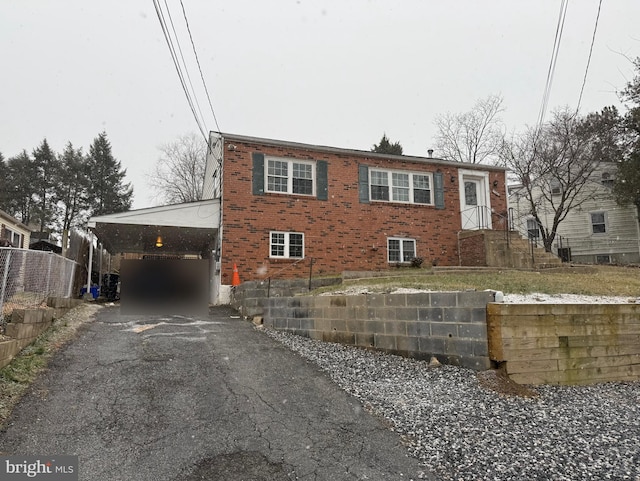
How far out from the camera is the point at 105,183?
4159 centimetres

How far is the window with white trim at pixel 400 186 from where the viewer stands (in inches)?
656

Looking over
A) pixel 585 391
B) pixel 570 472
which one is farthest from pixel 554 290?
pixel 570 472

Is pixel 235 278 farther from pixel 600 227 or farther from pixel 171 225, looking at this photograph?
pixel 600 227

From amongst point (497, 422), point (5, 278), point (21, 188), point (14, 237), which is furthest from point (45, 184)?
point (497, 422)

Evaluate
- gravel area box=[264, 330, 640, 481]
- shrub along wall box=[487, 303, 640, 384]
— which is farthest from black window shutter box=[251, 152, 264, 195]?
shrub along wall box=[487, 303, 640, 384]

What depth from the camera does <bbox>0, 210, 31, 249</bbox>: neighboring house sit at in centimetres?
1955

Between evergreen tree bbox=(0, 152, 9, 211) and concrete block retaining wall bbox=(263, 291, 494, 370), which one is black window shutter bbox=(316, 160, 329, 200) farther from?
evergreen tree bbox=(0, 152, 9, 211)

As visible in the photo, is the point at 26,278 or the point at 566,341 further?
the point at 26,278

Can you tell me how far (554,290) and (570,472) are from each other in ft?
14.4

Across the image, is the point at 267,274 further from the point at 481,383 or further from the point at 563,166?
the point at 563,166

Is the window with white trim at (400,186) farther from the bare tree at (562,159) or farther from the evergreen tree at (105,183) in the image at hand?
the evergreen tree at (105,183)

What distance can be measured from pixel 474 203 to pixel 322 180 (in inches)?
262

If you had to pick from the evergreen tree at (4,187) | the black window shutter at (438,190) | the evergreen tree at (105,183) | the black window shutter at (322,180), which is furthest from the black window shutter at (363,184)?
the evergreen tree at (4,187)

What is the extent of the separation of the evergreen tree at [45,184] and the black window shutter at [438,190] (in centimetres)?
3445
